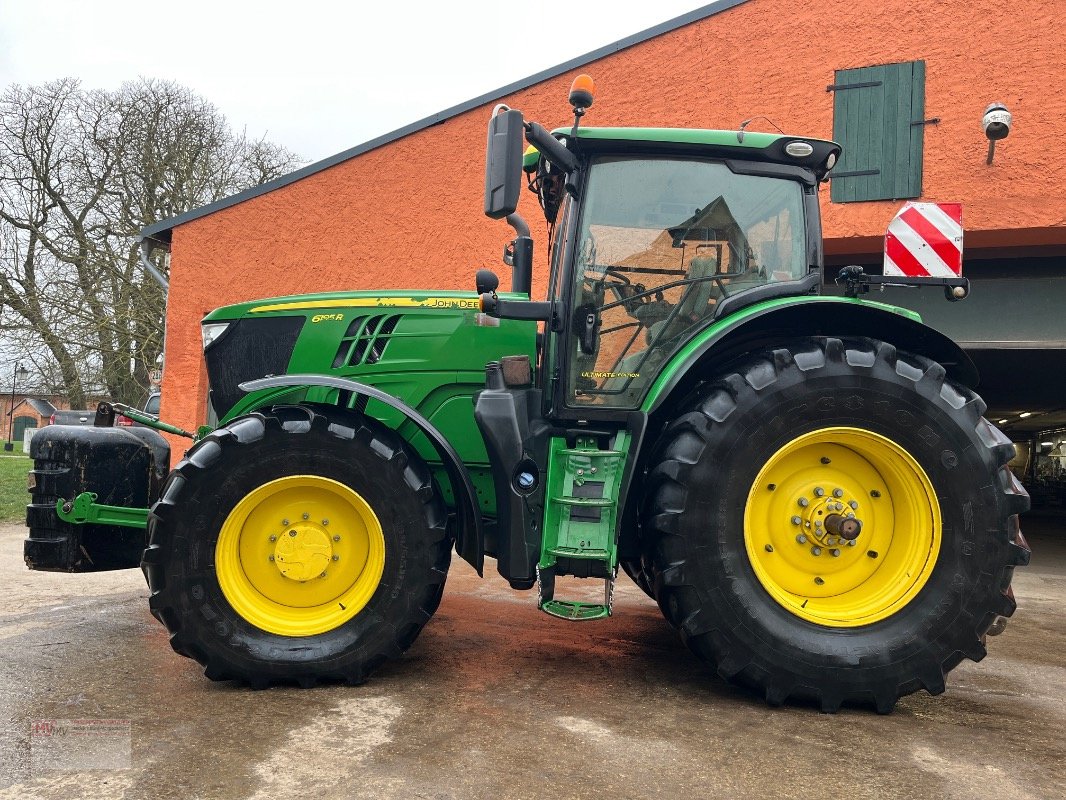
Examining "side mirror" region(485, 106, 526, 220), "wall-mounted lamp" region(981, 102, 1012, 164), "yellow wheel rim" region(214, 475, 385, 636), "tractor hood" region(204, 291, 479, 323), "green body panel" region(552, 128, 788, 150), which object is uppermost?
"wall-mounted lamp" region(981, 102, 1012, 164)

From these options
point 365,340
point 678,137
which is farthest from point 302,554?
point 678,137

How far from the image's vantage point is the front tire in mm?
3008

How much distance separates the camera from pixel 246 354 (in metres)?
3.81

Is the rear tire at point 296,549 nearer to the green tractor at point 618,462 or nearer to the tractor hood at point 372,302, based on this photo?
the green tractor at point 618,462

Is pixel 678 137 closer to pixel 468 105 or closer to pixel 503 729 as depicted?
pixel 503 729

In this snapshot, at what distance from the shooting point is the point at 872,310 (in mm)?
3275

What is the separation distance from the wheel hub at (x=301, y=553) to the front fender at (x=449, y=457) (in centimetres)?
57

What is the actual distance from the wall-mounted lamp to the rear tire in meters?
6.38

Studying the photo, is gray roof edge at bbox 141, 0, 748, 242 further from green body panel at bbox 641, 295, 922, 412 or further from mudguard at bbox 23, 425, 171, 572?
mudguard at bbox 23, 425, 171, 572

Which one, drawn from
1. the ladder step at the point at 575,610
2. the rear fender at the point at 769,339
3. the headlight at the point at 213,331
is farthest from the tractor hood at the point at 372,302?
the ladder step at the point at 575,610

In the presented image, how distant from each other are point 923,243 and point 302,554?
5.55m

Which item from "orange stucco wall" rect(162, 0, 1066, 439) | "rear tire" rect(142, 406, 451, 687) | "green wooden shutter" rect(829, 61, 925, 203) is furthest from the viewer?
"green wooden shutter" rect(829, 61, 925, 203)

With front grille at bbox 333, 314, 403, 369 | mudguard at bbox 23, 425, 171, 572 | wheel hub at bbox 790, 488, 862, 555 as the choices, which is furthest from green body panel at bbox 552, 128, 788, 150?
mudguard at bbox 23, 425, 171, 572

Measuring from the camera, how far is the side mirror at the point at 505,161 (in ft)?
9.72
